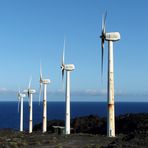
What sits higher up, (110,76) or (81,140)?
(110,76)

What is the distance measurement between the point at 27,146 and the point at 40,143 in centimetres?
177

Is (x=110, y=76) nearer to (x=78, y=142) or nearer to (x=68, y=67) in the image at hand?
(x=78, y=142)

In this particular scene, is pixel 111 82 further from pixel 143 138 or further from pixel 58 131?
pixel 58 131

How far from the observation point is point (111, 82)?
4344 cm

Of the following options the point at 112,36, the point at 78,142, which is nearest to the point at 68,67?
the point at 112,36

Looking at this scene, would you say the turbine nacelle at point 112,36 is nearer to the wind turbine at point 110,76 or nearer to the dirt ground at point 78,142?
the wind turbine at point 110,76

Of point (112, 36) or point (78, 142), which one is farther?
point (78, 142)

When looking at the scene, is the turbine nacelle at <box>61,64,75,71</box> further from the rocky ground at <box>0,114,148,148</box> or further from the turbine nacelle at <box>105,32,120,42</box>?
the turbine nacelle at <box>105,32,120,42</box>

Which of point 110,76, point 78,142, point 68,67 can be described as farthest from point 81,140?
point 68,67

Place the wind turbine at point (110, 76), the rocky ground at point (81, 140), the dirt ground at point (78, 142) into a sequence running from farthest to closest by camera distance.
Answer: the wind turbine at point (110, 76) < the dirt ground at point (78, 142) < the rocky ground at point (81, 140)

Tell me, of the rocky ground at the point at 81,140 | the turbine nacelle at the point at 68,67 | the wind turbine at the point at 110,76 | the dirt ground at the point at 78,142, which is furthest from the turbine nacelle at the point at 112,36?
the turbine nacelle at the point at 68,67

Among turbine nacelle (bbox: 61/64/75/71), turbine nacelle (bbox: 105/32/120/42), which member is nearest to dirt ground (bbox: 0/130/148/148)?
turbine nacelle (bbox: 105/32/120/42)

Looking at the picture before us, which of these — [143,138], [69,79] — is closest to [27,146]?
[143,138]

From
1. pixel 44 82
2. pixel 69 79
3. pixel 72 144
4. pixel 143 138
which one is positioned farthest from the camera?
pixel 44 82
